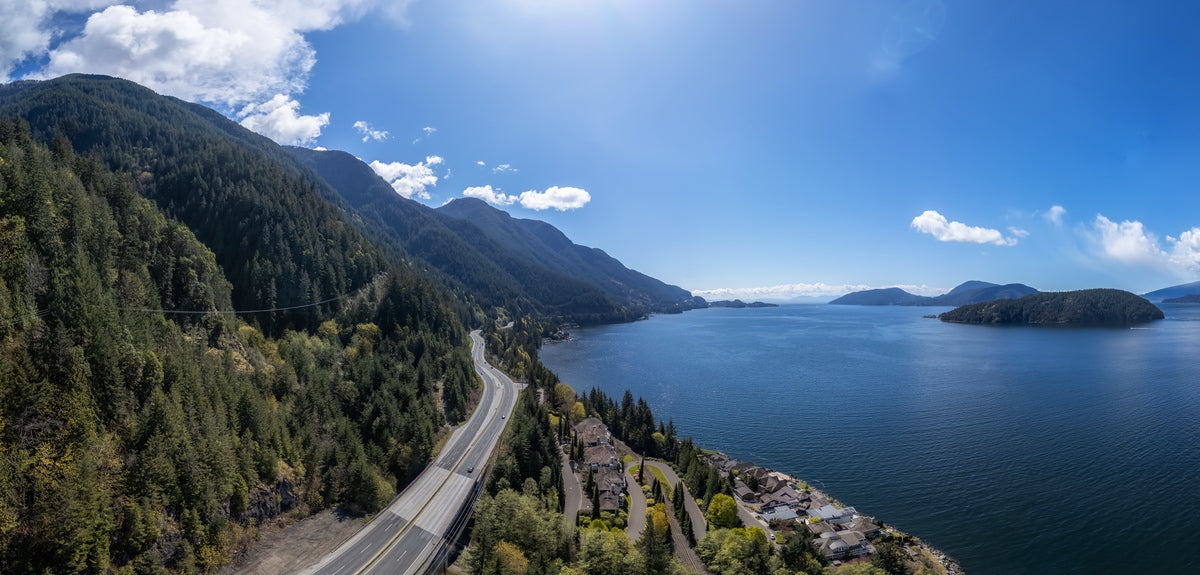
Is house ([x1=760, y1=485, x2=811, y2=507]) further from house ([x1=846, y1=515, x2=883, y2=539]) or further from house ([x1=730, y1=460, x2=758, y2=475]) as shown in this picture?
house ([x1=730, y1=460, x2=758, y2=475])

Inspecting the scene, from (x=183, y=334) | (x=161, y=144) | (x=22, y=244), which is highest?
(x=161, y=144)

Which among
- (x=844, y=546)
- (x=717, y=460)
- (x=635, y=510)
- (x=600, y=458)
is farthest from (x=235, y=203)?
(x=844, y=546)

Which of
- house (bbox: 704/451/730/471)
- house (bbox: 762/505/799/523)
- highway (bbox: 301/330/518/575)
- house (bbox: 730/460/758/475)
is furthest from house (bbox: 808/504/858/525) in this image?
→ highway (bbox: 301/330/518/575)

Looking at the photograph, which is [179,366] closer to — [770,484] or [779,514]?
[779,514]

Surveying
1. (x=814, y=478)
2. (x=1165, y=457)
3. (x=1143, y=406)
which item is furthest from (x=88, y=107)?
(x=1143, y=406)

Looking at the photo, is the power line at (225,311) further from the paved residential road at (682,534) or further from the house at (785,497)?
the house at (785,497)

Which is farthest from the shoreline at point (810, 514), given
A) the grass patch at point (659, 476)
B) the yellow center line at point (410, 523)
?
the yellow center line at point (410, 523)

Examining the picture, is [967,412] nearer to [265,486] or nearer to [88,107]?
[265,486]
